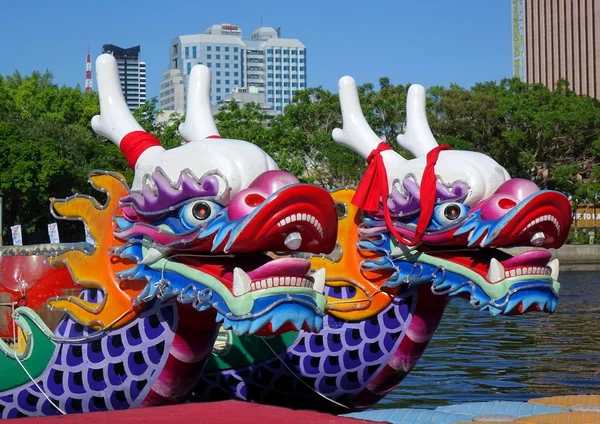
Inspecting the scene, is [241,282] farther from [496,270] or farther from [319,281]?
[496,270]

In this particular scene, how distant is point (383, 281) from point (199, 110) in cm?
189

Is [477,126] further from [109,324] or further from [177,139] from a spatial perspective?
[109,324]

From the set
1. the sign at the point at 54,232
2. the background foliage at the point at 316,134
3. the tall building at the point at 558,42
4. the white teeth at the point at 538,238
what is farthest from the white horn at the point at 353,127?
the tall building at the point at 558,42

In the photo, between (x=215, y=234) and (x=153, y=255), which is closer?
(x=215, y=234)

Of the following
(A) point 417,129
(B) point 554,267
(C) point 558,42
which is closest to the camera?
(B) point 554,267

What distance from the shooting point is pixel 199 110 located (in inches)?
302

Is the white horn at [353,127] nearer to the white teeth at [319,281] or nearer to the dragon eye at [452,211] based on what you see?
the dragon eye at [452,211]

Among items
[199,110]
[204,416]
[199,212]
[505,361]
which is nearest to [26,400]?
[204,416]

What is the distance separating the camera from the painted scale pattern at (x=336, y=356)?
8.24 m

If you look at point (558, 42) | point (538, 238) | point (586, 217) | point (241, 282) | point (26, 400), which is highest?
point (558, 42)

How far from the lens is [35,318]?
7.14m

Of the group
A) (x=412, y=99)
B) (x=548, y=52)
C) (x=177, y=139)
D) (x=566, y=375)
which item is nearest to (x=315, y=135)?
(x=177, y=139)

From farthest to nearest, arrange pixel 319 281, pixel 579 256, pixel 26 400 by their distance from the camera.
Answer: pixel 579 256, pixel 26 400, pixel 319 281

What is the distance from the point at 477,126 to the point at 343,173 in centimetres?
765
